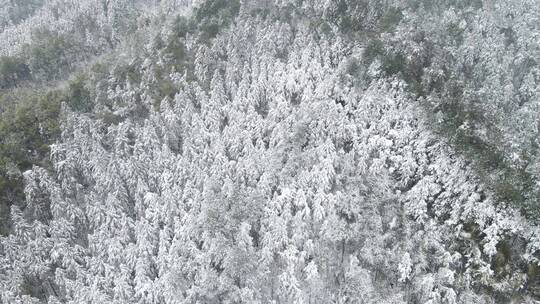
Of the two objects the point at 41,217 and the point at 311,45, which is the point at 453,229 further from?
the point at 41,217

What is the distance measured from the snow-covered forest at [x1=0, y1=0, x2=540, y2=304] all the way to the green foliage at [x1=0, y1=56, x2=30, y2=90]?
27.7 meters

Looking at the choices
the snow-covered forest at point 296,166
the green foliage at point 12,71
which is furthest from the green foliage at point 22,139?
the green foliage at point 12,71

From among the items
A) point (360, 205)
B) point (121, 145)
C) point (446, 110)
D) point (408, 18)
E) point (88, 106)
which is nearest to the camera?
point (360, 205)

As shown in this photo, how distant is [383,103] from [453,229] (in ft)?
53.6

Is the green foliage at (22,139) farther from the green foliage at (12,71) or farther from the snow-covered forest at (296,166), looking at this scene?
the green foliage at (12,71)

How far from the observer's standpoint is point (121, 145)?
2152 inches

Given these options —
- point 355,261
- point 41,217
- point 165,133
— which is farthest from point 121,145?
point 355,261

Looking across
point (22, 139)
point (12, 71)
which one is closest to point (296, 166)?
point (22, 139)

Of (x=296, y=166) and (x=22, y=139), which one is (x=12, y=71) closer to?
(x=22, y=139)

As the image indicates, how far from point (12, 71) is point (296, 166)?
70647 millimetres

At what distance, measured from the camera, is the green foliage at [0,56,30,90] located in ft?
289

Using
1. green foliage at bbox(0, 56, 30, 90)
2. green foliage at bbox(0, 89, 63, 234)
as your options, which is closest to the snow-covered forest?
green foliage at bbox(0, 89, 63, 234)

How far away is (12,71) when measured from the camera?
8988cm

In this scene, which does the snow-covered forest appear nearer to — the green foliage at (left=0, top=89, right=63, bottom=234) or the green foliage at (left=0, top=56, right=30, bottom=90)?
the green foliage at (left=0, top=89, right=63, bottom=234)
